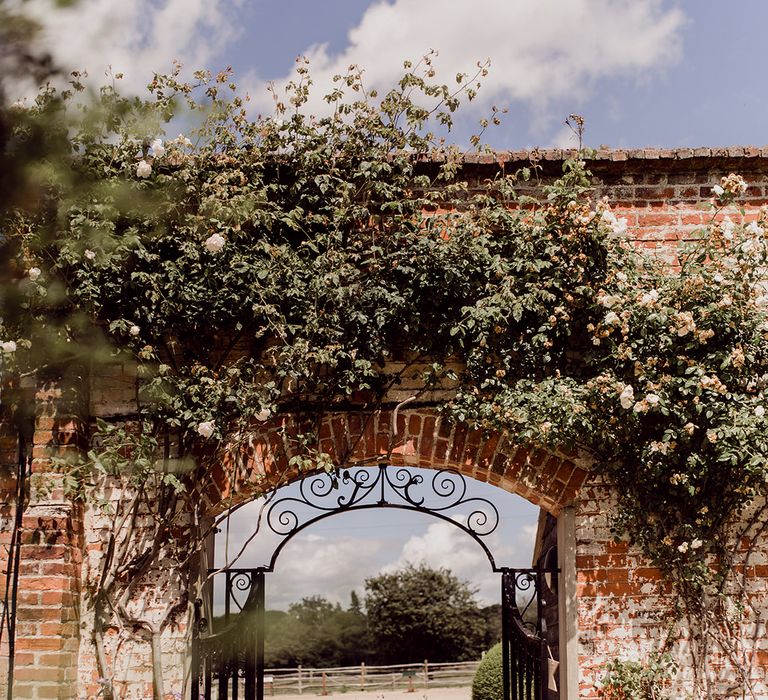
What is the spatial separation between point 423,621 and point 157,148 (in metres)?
A: 31.1

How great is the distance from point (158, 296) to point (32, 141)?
3770 millimetres

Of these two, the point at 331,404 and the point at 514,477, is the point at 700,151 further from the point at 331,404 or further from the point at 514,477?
the point at 331,404

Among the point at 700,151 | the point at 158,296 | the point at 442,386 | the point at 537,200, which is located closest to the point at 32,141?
the point at 158,296

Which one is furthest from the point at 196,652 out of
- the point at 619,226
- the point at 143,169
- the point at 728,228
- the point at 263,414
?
the point at 728,228

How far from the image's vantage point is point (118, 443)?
5.48 metres

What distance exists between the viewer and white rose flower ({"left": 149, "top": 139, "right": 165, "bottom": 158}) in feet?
18.8

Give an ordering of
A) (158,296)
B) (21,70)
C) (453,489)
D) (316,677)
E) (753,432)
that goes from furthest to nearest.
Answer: (316,677) < (453,489) < (158,296) < (753,432) < (21,70)

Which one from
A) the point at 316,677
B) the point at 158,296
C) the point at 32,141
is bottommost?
the point at 316,677

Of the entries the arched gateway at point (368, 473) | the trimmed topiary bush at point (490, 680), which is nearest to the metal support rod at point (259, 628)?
the arched gateway at point (368, 473)

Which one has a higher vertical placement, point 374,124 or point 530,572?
point 374,124

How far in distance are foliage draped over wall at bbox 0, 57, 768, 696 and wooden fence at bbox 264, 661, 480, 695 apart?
22990 mm

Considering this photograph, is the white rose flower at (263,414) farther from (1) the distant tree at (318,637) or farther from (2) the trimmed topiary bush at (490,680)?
(1) the distant tree at (318,637)

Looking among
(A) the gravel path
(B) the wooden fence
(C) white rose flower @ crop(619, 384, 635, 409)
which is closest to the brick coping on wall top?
(C) white rose flower @ crop(619, 384, 635, 409)

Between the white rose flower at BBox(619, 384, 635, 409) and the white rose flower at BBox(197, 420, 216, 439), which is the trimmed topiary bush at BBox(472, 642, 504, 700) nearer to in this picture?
the white rose flower at BBox(619, 384, 635, 409)
